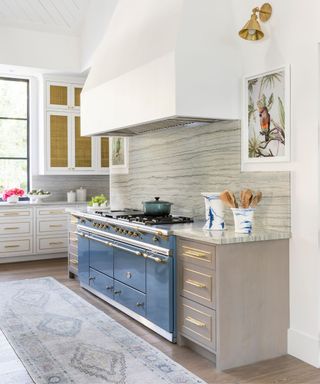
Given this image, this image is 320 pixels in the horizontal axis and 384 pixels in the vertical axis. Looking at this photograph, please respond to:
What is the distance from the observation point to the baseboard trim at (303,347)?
10.6 feet

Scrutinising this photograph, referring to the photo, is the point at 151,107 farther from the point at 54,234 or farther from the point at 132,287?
the point at 54,234

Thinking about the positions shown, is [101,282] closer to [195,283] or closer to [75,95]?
[195,283]

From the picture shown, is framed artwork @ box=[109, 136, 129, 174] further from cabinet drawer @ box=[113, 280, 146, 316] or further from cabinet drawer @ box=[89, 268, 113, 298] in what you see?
cabinet drawer @ box=[113, 280, 146, 316]

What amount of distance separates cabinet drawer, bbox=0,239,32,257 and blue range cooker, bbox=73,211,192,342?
215 centimetres

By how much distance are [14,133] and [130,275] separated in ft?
14.5

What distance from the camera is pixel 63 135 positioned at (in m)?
7.62

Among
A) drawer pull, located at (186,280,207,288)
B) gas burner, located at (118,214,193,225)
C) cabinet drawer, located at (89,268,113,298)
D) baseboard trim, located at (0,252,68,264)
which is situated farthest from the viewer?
baseboard trim, located at (0,252,68,264)

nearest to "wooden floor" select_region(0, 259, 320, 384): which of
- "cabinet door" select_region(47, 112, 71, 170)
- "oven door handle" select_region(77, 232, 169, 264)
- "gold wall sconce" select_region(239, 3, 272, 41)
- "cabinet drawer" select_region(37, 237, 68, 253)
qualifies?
"oven door handle" select_region(77, 232, 169, 264)

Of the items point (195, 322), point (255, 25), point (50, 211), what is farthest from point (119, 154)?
point (195, 322)

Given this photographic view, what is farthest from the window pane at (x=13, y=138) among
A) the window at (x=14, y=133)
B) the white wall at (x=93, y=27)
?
the white wall at (x=93, y=27)

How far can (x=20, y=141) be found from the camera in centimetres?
783

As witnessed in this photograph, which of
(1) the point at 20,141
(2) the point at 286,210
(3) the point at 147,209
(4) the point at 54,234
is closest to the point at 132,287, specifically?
(3) the point at 147,209

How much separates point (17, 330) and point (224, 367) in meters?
1.76

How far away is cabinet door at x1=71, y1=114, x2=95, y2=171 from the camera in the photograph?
7.68 metres
